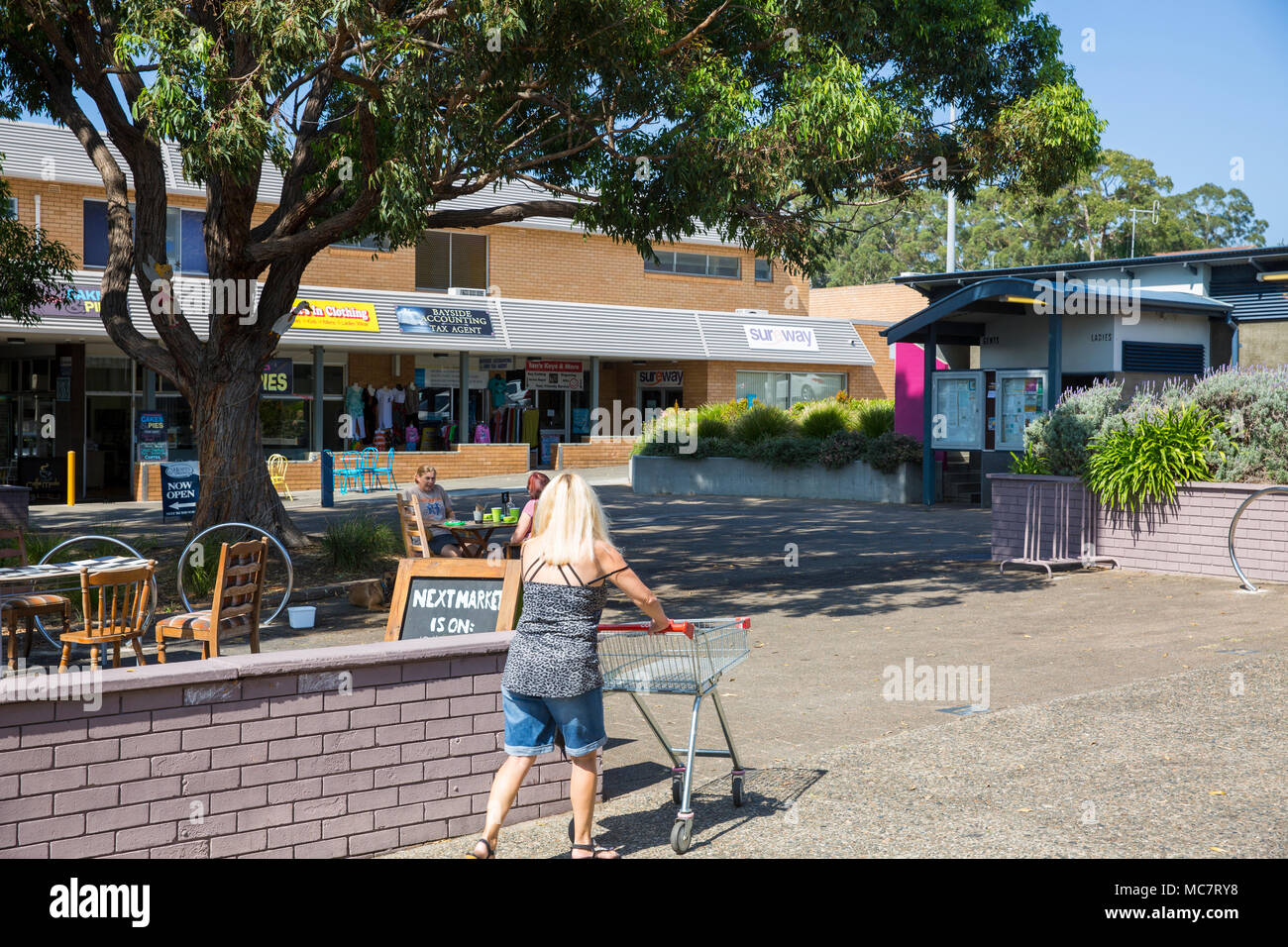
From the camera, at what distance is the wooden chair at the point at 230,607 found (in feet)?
26.2

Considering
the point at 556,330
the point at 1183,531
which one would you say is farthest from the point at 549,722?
the point at 556,330

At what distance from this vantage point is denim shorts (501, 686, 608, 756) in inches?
194

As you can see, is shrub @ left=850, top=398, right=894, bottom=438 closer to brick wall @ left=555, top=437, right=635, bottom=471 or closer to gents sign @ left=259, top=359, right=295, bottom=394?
brick wall @ left=555, top=437, right=635, bottom=471

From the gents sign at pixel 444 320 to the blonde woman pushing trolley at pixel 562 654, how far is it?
84.5 feet

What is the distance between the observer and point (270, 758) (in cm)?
493

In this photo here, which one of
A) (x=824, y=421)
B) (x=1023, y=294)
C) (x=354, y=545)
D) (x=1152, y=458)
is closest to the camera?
(x=1152, y=458)

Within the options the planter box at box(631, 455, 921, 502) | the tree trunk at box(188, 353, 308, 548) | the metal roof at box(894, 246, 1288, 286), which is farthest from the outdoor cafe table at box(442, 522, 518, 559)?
the metal roof at box(894, 246, 1288, 286)

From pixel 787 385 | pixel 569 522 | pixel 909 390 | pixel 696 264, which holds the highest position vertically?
pixel 696 264

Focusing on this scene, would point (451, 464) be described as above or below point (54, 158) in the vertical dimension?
below

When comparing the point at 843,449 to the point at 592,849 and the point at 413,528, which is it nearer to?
the point at 413,528

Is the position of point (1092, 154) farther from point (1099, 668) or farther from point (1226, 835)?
point (1226, 835)

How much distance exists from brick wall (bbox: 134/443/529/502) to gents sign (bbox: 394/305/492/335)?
2959 millimetres

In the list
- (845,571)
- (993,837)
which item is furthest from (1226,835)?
(845,571)

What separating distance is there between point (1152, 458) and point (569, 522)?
10336 millimetres
